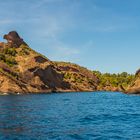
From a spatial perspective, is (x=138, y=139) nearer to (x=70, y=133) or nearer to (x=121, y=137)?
(x=121, y=137)

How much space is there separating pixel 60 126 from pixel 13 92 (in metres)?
140

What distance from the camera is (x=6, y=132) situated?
42.0m

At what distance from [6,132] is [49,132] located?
5.29m

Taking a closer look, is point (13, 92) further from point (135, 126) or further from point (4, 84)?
point (135, 126)

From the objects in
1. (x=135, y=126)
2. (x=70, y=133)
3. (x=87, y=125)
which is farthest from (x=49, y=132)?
(x=135, y=126)

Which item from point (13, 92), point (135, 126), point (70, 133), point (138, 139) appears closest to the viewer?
point (138, 139)

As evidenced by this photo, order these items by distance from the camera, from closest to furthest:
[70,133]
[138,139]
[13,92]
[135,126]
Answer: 1. [138,139]
2. [70,133]
3. [135,126]
4. [13,92]

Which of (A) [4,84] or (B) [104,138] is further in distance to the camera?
(A) [4,84]

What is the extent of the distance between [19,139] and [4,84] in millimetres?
152394

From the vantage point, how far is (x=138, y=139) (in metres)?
37.3

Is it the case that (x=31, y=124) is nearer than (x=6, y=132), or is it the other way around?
(x=6, y=132)

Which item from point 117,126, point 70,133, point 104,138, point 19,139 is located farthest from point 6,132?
point 117,126

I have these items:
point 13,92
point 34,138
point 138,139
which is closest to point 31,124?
point 34,138

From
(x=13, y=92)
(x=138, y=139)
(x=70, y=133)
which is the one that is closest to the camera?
(x=138, y=139)
